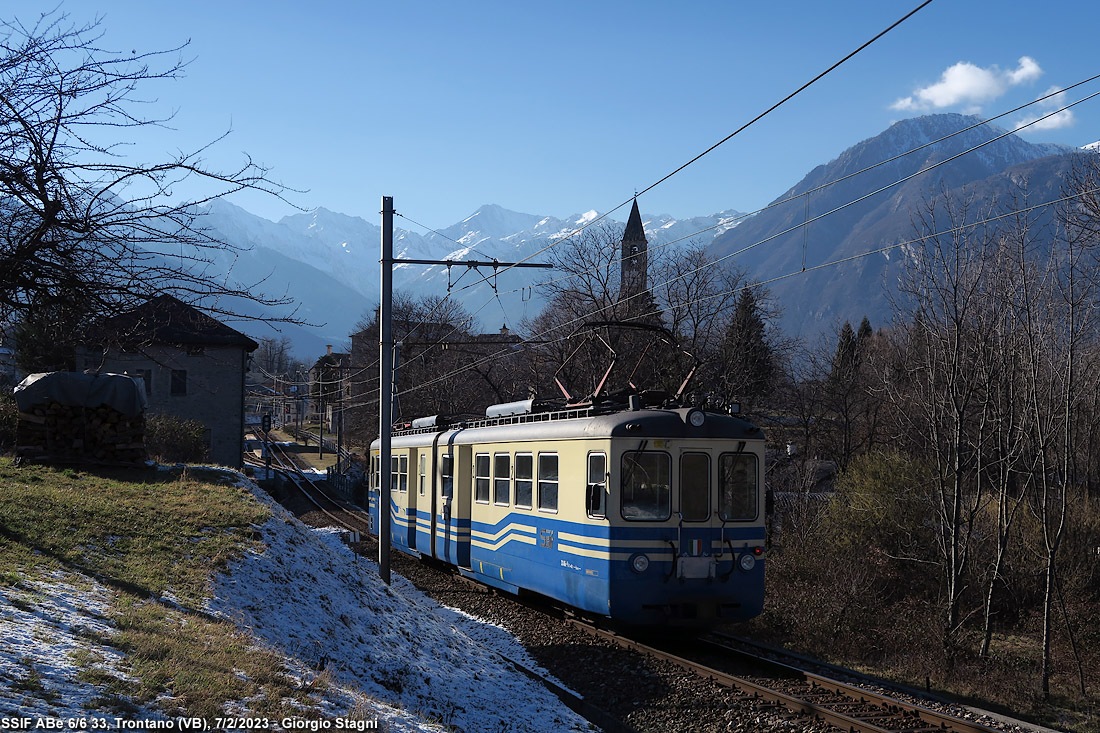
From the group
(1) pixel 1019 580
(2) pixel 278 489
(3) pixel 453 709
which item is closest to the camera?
(3) pixel 453 709

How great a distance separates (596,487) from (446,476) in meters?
6.41

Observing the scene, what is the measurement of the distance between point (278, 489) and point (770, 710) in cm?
3485

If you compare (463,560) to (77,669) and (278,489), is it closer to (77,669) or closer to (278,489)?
(77,669)

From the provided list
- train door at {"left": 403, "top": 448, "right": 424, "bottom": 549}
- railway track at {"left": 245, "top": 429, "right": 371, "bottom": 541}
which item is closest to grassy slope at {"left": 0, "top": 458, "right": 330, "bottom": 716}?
train door at {"left": 403, "top": 448, "right": 424, "bottom": 549}

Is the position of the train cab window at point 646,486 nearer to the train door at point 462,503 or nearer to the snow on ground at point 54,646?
the train door at point 462,503

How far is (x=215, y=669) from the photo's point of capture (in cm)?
638

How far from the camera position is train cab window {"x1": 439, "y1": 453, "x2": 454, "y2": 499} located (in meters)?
16.7

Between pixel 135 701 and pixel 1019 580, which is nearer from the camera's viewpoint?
pixel 135 701

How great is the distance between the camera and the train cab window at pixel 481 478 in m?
15.1

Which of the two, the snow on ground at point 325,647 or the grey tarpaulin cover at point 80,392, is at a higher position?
the grey tarpaulin cover at point 80,392

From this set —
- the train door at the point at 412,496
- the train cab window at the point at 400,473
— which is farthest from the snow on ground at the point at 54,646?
the train cab window at the point at 400,473

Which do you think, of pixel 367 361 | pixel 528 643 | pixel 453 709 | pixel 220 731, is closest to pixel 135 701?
pixel 220 731

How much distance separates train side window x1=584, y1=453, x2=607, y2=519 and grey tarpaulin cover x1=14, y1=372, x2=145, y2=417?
11.6 metres

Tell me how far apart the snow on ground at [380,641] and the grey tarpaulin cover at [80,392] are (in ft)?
25.0
